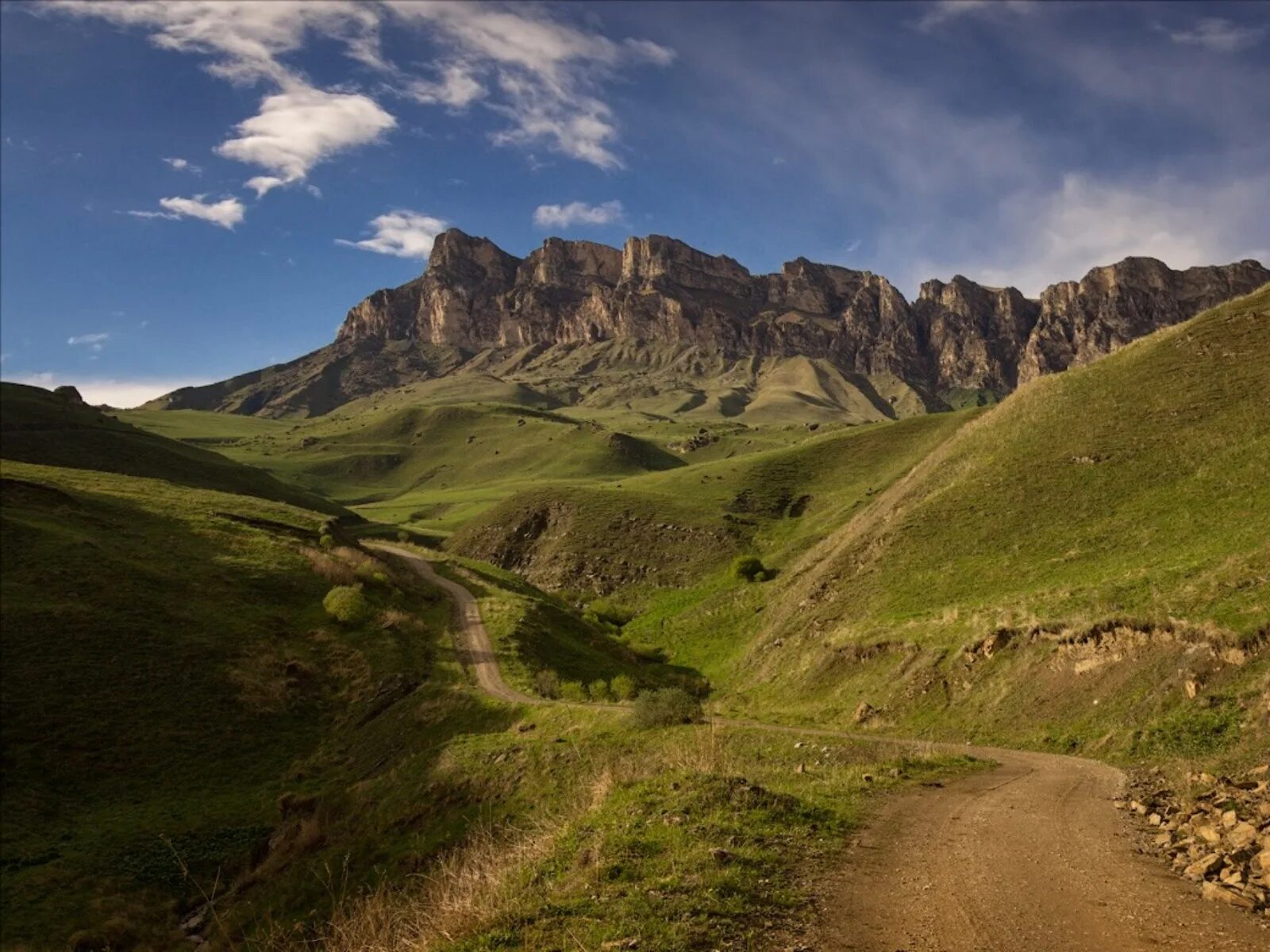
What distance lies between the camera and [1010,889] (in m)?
9.84

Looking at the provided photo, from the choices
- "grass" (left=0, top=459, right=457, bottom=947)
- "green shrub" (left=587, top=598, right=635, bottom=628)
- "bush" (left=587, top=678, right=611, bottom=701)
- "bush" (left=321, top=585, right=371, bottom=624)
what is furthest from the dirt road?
"green shrub" (left=587, top=598, right=635, bottom=628)

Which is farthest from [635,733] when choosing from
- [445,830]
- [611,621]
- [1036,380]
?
[1036,380]

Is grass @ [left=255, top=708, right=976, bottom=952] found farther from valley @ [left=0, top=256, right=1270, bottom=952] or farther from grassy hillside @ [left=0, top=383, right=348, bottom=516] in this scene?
grassy hillside @ [left=0, top=383, right=348, bottom=516]

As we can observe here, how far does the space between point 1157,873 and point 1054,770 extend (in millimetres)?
10146

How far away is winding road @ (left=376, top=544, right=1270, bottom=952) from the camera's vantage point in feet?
27.5

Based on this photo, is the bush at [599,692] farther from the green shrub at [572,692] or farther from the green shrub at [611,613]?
the green shrub at [611,613]

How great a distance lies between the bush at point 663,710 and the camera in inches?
1069

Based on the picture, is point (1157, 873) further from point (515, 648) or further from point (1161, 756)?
point (515, 648)

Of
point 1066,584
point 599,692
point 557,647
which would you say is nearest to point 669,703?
point 599,692

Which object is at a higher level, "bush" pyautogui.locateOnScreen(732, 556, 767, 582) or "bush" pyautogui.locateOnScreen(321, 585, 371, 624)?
"bush" pyautogui.locateOnScreen(732, 556, 767, 582)

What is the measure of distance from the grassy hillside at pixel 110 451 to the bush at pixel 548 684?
85547mm

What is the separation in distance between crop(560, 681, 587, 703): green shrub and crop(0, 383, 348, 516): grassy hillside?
3445 inches

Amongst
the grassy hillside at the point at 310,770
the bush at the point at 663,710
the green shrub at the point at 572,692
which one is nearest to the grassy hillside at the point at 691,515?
the grassy hillside at the point at 310,770

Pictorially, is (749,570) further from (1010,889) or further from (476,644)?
(1010,889)
